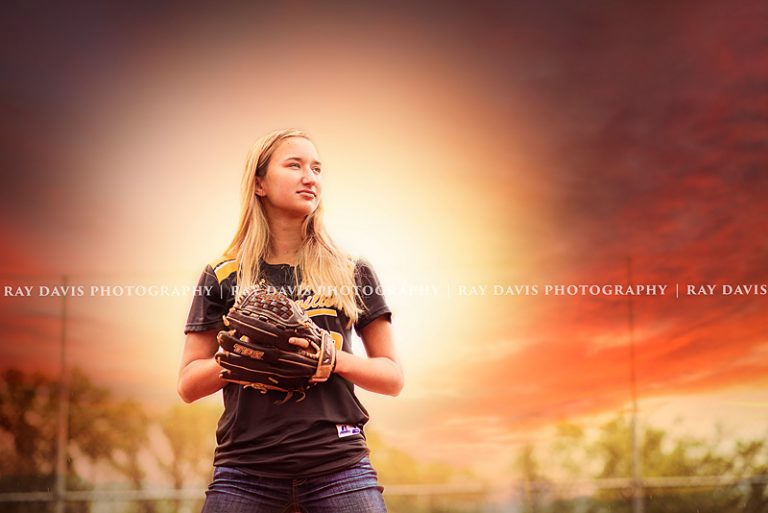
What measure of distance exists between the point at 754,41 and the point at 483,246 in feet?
5.50

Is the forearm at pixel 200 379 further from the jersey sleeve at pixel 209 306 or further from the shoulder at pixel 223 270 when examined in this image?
the shoulder at pixel 223 270

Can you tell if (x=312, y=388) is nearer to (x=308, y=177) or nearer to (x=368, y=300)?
(x=368, y=300)

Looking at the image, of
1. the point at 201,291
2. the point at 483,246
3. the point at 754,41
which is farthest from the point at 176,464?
the point at 754,41

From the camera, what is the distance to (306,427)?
1762mm

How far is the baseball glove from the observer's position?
1741 mm

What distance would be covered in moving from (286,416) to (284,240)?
0.44 metres

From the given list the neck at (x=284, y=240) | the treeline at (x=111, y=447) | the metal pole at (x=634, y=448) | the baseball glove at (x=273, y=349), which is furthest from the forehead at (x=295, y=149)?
the metal pole at (x=634, y=448)

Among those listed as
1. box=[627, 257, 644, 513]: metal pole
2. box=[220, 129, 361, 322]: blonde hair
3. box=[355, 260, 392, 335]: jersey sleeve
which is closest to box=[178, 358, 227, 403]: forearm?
box=[220, 129, 361, 322]: blonde hair

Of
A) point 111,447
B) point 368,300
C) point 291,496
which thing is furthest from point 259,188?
point 111,447

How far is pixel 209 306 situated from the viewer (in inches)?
76.6

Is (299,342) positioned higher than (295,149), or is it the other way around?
(295,149)

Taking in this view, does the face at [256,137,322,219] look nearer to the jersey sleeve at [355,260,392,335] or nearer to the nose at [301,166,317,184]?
the nose at [301,166,317,184]

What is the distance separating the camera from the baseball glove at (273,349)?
5.71 feet

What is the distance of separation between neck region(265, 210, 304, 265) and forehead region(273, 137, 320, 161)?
148 mm
